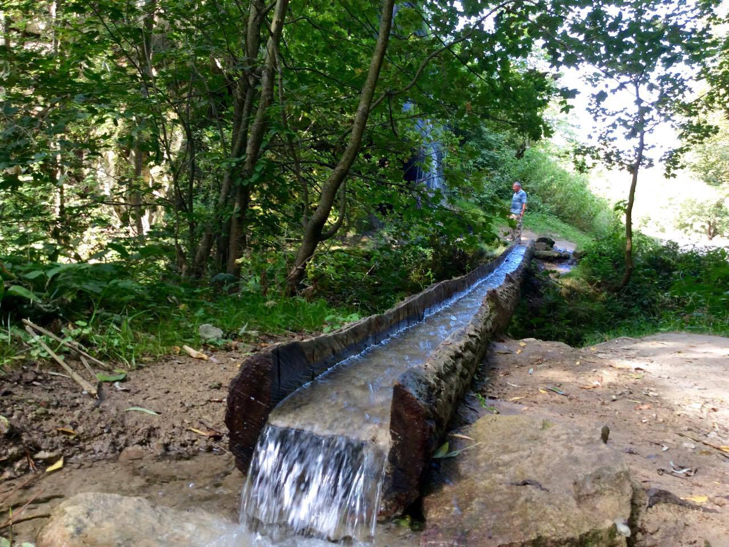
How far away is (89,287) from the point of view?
12.2ft

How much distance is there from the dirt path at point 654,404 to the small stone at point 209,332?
7.54ft

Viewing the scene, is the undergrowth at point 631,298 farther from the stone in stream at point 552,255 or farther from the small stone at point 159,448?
the small stone at point 159,448

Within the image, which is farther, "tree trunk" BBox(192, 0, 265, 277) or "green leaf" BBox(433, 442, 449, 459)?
"tree trunk" BBox(192, 0, 265, 277)

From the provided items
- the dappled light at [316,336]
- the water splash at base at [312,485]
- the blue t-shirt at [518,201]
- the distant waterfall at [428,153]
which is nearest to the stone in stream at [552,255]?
the blue t-shirt at [518,201]

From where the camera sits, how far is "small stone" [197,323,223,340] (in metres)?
4.40

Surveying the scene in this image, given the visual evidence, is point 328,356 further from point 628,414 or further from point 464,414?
point 628,414

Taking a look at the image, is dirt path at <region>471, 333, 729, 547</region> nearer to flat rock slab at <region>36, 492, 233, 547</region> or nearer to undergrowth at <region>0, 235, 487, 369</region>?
flat rock slab at <region>36, 492, 233, 547</region>

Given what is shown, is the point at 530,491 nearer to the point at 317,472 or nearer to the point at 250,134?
the point at 317,472

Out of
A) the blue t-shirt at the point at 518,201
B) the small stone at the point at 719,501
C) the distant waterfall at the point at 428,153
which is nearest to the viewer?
the small stone at the point at 719,501

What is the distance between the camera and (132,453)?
9.41 ft

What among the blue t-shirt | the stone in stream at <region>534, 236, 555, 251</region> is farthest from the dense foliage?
the stone in stream at <region>534, 236, 555, 251</region>

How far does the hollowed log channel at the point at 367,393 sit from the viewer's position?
2.30 meters

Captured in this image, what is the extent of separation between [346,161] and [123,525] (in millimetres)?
4194

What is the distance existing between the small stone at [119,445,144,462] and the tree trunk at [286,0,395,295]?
3035mm
